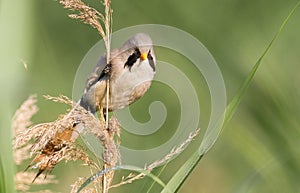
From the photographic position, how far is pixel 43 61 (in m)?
3.64

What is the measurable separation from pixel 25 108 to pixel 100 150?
268mm

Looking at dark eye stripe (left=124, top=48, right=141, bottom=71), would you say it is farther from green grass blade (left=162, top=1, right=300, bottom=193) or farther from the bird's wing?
green grass blade (left=162, top=1, right=300, bottom=193)

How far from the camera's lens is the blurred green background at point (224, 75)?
0.99m

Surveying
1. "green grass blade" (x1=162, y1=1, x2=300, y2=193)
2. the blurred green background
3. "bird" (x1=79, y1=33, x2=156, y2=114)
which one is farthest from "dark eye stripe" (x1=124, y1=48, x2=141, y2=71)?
"green grass blade" (x1=162, y1=1, x2=300, y2=193)

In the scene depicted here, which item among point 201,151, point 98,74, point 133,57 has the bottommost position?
point 201,151

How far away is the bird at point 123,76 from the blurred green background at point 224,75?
0.15m

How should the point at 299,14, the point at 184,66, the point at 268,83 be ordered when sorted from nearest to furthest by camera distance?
the point at 268,83 → the point at 299,14 → the point at 184,66

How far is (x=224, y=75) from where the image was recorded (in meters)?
2.29

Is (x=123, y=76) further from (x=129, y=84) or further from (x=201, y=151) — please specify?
(x=201, y=151)

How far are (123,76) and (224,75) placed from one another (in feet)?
1.73

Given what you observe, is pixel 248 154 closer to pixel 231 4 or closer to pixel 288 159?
pixel 288 159

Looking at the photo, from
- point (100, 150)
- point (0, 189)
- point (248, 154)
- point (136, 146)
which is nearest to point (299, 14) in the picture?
point (136, 146)

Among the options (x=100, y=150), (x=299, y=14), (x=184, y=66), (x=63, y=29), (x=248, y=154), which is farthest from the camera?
(x=63, y=29)

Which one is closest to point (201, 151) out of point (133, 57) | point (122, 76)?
point (122, 76)
